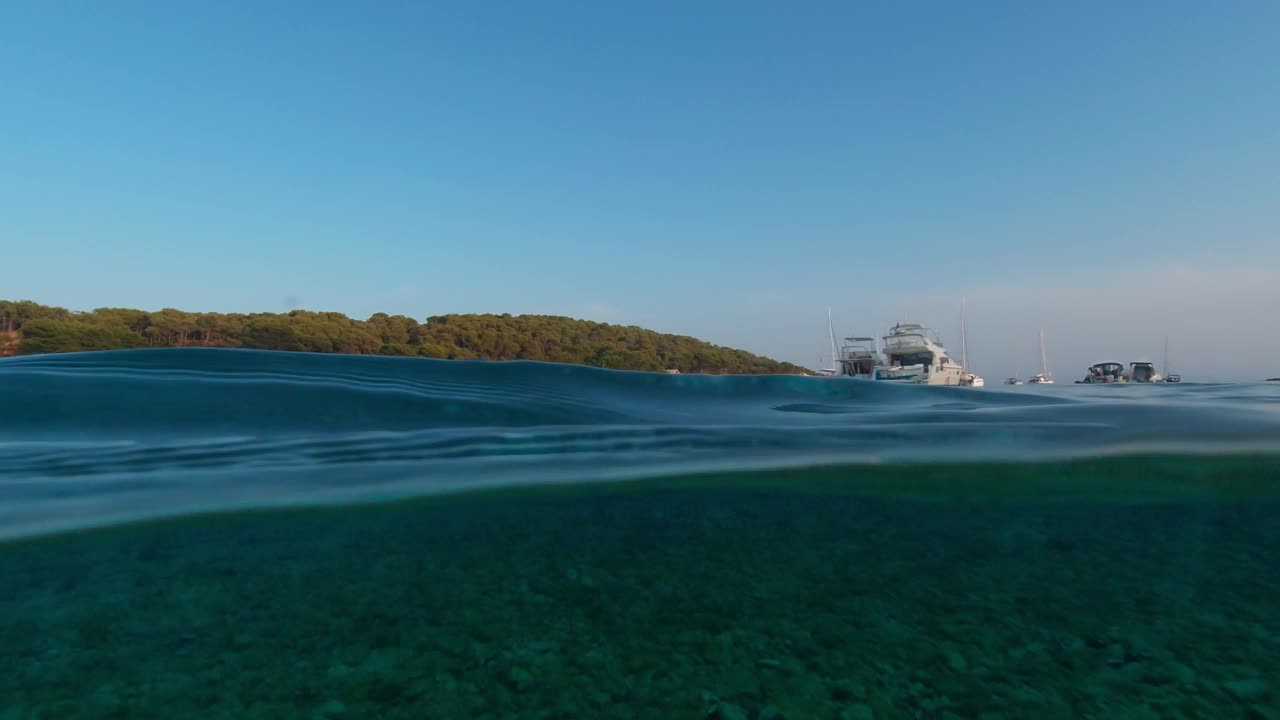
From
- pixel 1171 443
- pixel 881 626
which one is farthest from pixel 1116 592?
pixel 1171 443

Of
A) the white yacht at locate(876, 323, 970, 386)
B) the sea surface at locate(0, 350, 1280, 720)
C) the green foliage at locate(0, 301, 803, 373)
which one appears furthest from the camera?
the white yacht at locate(876, 323, 970, 386)

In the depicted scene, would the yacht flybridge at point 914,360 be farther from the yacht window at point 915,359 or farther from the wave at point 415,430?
the wave at point 415,430

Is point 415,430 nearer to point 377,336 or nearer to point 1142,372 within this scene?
point 377,336

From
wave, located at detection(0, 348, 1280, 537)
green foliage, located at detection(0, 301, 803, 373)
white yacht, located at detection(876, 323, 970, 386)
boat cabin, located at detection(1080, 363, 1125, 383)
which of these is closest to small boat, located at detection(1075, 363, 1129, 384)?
boat cabin, located at detection(1080, 363, 1125, 383)

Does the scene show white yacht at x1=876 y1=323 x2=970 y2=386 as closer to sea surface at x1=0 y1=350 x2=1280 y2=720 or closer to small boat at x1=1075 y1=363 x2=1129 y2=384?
small boat at x1=1075 y1=363 x2=1129 y2=384

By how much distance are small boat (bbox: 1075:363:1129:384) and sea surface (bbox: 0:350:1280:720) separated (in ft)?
107

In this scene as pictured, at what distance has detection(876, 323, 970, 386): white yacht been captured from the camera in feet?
131

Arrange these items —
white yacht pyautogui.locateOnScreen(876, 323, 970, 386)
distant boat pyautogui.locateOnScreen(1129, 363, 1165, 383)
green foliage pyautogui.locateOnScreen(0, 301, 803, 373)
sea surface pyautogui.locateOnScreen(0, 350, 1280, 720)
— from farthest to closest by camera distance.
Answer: white yacht pyautogui.locateOnScreen(876, 323, 970, 386) → distant boat pyautogui.locateOnScreen(1129, 363, 1165, 383) → green foliage pyautogui.locateOnScreen(0, 301, 803, 373) → sea surface pyautogui.locateOnScreen(0, 350, 1280, 720)

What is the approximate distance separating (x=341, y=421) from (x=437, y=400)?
1008mm

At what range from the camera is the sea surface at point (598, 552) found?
6.57ft

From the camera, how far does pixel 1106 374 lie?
35.3 metres

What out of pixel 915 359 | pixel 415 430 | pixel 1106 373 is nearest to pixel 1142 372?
pixel 1106 373

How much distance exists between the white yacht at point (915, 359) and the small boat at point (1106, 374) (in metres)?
7.56

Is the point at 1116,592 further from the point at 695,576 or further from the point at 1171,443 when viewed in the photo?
the point at 1171,443
